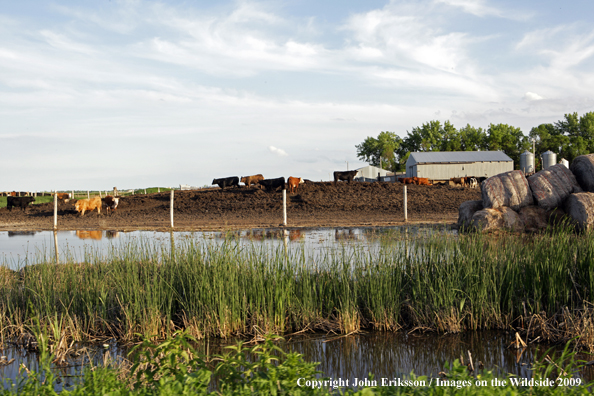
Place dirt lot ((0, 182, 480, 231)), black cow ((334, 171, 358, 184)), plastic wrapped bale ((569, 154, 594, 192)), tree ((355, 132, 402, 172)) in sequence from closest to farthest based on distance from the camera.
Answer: plastic wrapped bale ((569, 154, 594, 192))
dirt lot ((0, 182, 480, 231))
black cow ((334, 171, 358, 184))
tree ((355, 132, 402, 172))

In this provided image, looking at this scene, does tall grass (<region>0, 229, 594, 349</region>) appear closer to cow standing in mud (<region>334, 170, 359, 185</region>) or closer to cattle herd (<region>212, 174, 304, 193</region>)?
cattle herd (<region>212, 174, 304, 193</region>)

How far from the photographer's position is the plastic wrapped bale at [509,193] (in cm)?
1539

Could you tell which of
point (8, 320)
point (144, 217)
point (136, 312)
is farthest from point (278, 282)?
point (144, 217)

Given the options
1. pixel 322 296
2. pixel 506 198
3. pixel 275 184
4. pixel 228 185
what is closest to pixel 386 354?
pixel 322 296

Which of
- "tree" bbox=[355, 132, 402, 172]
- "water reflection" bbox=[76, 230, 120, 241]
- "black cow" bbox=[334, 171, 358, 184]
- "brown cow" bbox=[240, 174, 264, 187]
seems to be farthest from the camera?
"tree" bbox=[355, 132, 402, 172]

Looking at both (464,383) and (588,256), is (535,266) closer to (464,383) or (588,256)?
(588,256)

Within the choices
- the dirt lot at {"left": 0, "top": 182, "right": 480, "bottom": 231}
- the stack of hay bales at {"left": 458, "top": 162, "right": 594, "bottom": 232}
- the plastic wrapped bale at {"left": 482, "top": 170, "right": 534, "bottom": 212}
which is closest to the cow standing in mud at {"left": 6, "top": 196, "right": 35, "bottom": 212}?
the dirt lot at {"left": 0, "top": 182, "right": 480, "bottom": 231}

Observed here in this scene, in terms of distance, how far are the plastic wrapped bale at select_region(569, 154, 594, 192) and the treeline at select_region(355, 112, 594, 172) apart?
6260 cm

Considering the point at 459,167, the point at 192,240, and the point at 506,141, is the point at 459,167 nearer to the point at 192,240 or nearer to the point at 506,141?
the point at 506,141

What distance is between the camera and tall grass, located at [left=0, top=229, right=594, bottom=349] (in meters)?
6.26

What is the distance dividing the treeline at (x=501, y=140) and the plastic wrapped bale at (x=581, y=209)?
6454 centimetres

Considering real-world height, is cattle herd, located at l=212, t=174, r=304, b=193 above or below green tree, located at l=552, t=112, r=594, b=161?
below

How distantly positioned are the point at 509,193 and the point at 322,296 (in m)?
10.8

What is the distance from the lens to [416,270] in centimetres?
696
